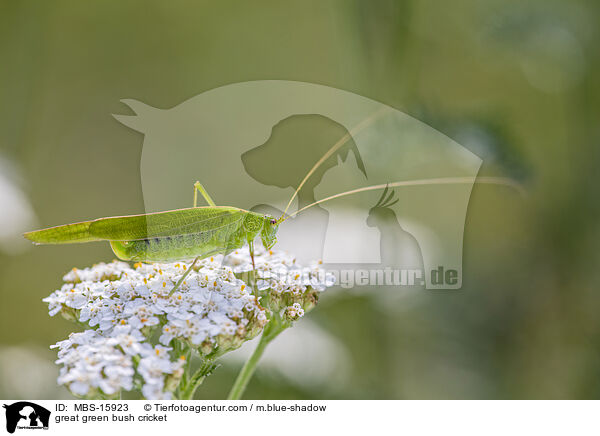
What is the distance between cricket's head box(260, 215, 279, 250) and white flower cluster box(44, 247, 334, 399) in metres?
0.03

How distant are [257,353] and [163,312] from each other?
0.29 meters

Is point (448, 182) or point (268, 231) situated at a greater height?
point (448, 182)

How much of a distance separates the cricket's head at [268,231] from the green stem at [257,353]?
9.9 inches

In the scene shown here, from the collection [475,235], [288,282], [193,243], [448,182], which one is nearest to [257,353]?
[288,282]

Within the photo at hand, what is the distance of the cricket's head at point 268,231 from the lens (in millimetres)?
1344

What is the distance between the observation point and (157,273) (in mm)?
1229

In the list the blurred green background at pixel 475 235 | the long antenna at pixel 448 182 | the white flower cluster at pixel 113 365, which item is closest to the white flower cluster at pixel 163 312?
the white flower cluster at pixel 113 365

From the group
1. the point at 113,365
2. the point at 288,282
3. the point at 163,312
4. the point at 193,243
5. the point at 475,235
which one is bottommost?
the point at 113,365

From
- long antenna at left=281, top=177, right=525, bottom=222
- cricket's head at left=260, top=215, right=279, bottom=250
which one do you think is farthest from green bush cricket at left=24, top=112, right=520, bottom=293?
long antenna at left=281, top=177, right=525, bottom=222

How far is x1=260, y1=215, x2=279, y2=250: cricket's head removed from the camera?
1344 mm

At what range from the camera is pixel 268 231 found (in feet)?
4.43

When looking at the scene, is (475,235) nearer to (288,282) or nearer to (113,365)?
(288,282)

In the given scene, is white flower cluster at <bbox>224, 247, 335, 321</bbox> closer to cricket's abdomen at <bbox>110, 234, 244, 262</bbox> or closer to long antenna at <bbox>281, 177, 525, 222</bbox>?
cricket's abdomen at <bbox>110, 234, 244, 262</bbox>

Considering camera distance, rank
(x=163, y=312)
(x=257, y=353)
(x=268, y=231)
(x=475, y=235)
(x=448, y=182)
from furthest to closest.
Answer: (x=475, y=235) → (x=448, y=182) → (x=268, y=231) → (x=257, y=353) → (x=163, y=312)
